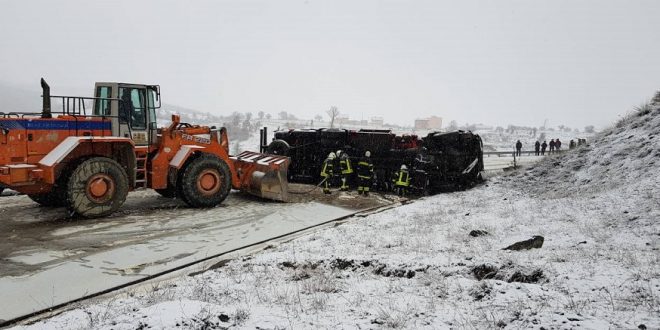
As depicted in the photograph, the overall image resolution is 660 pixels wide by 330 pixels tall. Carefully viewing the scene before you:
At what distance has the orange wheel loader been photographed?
8812 millimetres

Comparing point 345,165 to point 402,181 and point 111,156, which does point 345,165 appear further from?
point 111,156

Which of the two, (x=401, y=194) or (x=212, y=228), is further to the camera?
(x=401, y=194)

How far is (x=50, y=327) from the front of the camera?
4062mm

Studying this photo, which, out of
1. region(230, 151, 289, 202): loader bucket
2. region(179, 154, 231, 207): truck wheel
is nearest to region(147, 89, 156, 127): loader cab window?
region(179, 154, 231, 207): truck wheel

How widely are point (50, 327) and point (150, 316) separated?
3.23 ft

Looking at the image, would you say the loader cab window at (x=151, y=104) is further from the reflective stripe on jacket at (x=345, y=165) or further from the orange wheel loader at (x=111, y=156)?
the reflective stripe on jacket at (x=345, y=165)

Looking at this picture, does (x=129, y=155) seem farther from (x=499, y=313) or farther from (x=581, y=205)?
(x=581, y=205)

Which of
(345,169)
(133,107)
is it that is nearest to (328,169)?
(345,169)

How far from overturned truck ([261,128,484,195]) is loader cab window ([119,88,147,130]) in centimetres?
651

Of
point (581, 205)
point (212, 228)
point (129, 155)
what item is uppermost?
point (129, 155)

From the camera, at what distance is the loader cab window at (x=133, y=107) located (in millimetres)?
A: 10195

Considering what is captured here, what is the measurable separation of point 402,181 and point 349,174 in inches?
76.8

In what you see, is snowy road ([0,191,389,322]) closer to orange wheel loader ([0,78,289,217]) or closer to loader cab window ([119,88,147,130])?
orange wheel loader ([0,78,289,217])

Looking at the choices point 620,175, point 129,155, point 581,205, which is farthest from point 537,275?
point 129,155
